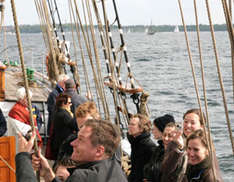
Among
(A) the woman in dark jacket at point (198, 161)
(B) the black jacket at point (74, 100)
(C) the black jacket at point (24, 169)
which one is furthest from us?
(B) the black jacket at point (74, 100)

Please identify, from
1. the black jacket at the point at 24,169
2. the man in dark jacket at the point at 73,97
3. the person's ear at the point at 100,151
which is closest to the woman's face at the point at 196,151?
the person's ear at the point at 100,151

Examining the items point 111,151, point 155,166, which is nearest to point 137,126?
point 155,166

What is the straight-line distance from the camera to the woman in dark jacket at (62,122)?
394 centimetres

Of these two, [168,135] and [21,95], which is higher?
[21,95]

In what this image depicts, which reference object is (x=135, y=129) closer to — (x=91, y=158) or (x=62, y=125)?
(x=62, y=125)

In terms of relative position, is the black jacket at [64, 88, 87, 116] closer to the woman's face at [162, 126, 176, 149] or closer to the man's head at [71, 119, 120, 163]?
the woman's face at [162, 126, 176, 149]

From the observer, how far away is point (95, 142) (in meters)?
2.03

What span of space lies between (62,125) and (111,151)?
1960 millimetres

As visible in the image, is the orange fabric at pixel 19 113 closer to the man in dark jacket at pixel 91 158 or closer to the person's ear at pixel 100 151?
the man in dark jacket at pixel 91 158

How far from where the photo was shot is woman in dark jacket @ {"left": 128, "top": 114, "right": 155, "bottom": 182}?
3.33 m

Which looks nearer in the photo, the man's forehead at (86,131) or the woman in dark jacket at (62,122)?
the man's forehead at (86,131)

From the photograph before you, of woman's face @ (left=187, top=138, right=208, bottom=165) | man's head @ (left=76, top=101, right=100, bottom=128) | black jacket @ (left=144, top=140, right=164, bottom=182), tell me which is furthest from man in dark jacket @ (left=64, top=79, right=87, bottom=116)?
woman's face @ (left=187, top=138, right=208, bottom=165)

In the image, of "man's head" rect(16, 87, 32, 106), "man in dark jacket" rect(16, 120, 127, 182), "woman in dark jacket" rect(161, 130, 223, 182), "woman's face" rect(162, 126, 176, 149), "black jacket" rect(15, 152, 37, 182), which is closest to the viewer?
"black jacket" rect(15, 152, 37, 182)

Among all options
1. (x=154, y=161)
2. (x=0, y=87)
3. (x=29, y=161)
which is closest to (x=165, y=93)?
(x=0, y=87)
